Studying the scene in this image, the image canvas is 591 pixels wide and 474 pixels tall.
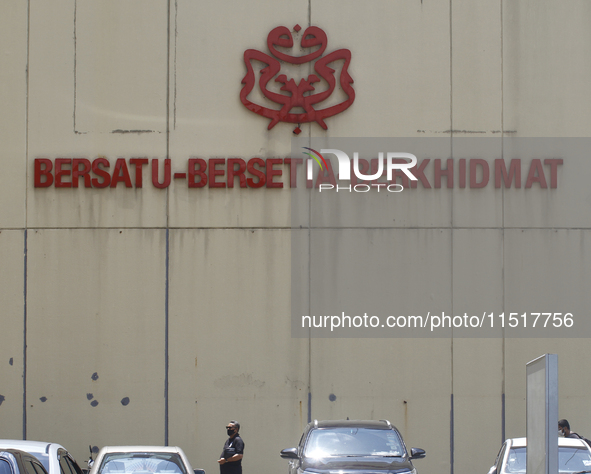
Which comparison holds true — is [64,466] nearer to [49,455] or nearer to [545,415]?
[49,455]

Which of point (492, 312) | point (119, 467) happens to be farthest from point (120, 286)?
point (492, 312)

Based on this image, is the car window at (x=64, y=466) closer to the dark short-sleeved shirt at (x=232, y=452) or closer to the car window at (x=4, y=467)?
the car window at (x=4, y=467)

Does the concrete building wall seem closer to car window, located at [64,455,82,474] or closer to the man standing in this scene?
the man standing

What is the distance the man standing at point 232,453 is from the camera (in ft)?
41.0

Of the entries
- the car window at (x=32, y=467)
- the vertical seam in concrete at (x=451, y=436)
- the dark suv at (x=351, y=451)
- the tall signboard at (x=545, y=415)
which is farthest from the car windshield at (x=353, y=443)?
the tall signboard at (x=545, y=415)

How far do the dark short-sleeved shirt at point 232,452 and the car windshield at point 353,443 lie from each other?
164 cm

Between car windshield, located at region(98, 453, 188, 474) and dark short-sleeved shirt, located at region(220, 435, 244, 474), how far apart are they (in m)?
2.19

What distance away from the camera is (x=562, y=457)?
1049 centimetres

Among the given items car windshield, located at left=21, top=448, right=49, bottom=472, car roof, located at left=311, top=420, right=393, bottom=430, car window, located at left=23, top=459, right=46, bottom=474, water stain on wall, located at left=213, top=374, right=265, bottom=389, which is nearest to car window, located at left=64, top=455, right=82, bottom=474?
car windshield, located at left=21, top=448, right=49, bottom=472

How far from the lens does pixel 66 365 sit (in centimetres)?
1521

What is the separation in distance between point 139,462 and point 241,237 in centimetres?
607

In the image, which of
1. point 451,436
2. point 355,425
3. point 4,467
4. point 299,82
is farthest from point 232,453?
point 299,82

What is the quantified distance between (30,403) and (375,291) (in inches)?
261

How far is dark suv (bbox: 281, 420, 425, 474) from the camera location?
1027 centimetres
